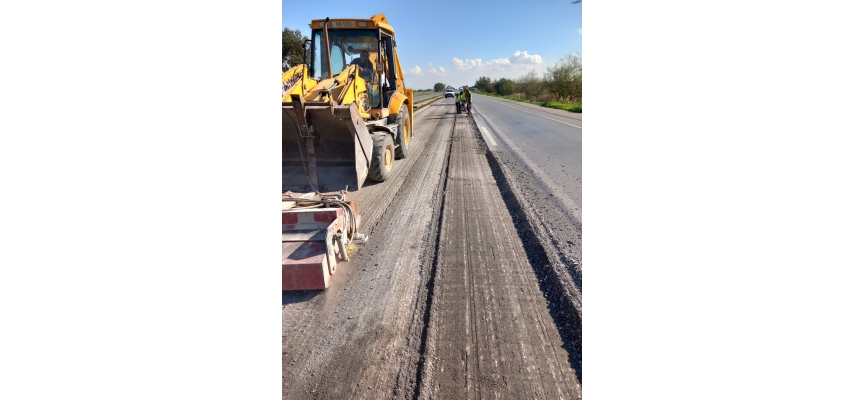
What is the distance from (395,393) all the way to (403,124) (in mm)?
6406

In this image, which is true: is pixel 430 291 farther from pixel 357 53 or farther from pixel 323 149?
pixel 357 53

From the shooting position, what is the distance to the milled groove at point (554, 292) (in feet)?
7.29

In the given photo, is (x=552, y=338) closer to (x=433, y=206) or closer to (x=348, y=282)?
(x=348, y=282)

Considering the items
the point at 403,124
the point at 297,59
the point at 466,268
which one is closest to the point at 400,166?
the point at 403,124

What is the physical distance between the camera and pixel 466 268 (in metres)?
3.14

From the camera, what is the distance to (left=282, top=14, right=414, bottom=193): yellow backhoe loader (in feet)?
16.3

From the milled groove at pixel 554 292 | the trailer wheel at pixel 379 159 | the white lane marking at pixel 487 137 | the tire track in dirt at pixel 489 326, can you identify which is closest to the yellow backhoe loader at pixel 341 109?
the trailer wheel at pixel 379 159

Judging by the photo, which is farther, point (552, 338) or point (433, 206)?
point (433, 206)

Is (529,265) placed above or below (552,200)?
below

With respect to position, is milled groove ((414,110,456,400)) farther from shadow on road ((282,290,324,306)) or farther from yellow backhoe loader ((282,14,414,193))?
yellow backhoe loader ((282,14,414,193))

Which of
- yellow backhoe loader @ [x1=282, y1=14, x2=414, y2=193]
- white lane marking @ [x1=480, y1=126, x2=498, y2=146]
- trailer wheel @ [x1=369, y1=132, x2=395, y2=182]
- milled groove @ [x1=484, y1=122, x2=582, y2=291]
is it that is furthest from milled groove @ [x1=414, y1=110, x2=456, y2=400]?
white lane marking @ [x1=480, y1=126, x2=498, y2=146]

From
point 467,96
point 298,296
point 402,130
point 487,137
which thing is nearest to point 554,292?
point 298,296

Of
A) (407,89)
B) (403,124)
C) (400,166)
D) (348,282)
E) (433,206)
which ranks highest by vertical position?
(407,89)

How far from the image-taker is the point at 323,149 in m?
5.16
